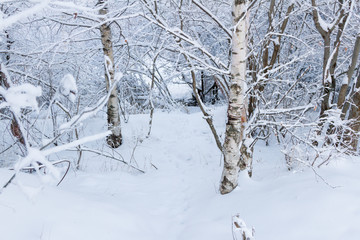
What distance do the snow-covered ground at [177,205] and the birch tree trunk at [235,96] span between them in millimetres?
268

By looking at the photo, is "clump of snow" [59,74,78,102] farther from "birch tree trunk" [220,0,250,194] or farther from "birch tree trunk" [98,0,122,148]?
"birch tree trunk" [98,0,122,148]

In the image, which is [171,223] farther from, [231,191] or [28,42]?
[28,42]

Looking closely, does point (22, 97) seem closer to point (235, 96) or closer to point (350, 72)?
point (235, 96)

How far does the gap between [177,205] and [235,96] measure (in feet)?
6.16

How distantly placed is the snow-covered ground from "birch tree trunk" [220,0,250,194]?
0.88 ft

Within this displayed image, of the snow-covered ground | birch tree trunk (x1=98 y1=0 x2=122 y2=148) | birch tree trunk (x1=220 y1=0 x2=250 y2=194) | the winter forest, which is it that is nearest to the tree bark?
the winter forest

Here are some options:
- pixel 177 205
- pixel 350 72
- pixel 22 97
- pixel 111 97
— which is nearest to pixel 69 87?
pixel 22 97

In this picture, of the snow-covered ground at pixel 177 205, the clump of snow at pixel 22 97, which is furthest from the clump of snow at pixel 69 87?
the snow-covered ground at pixel 177 205

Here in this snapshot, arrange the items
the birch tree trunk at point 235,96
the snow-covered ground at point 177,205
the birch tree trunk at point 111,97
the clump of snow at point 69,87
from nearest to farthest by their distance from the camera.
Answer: the clump of snow at point 69,87
the snow-covered ground at point 177,205
the birch tree trunk at point 235,96
the birch tree trunk at point 111,97

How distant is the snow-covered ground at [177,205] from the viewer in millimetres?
2104

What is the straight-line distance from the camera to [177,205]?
12.8 feet

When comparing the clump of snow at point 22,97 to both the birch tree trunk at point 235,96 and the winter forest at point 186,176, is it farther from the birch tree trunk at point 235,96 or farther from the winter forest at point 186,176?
the birch tree trunk at point 235,96

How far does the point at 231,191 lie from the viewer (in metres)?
3.52

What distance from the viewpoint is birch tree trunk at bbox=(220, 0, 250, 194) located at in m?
3.01
